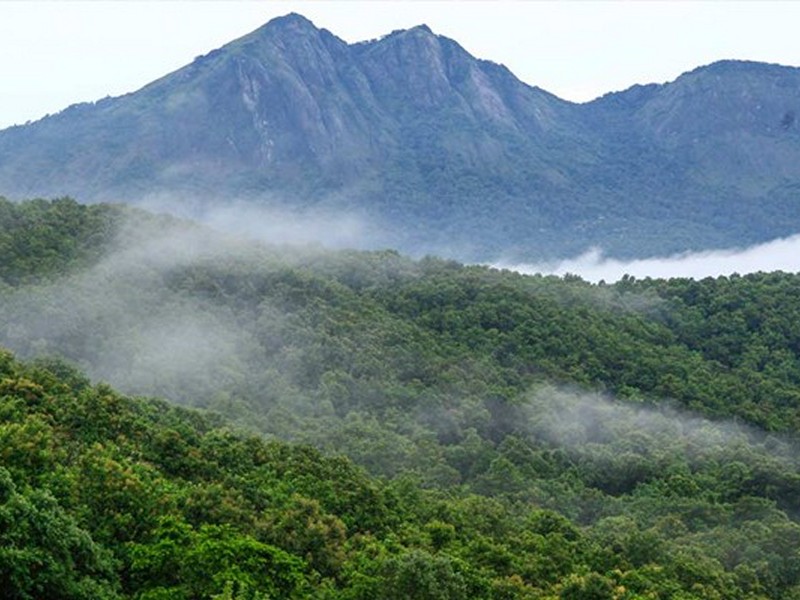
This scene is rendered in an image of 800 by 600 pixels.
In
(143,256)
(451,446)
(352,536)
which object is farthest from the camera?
(143,256)

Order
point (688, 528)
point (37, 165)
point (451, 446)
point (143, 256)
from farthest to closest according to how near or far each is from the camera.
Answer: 1. point (37, 165)
2. point (143, 256)
3. point (451, 446)
4. point (688, 528)

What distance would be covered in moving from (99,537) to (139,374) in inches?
1460

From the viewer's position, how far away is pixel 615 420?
64000 millimetres

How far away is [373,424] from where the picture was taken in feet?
191

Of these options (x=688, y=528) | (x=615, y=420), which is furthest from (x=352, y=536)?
(x=615, y=420)

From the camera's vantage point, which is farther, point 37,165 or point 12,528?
point 37,165

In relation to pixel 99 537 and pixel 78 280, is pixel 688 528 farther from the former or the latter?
pixel 78 280

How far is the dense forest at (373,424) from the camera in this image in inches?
912

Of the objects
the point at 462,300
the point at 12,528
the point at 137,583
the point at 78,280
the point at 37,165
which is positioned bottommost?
the point at 137,583

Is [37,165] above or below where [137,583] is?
above

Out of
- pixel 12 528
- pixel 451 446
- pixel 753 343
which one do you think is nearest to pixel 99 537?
pixel 12 528

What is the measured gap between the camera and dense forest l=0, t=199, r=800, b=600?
76.0 feet

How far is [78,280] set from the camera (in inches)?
2672

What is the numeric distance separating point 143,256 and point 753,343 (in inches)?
1991
